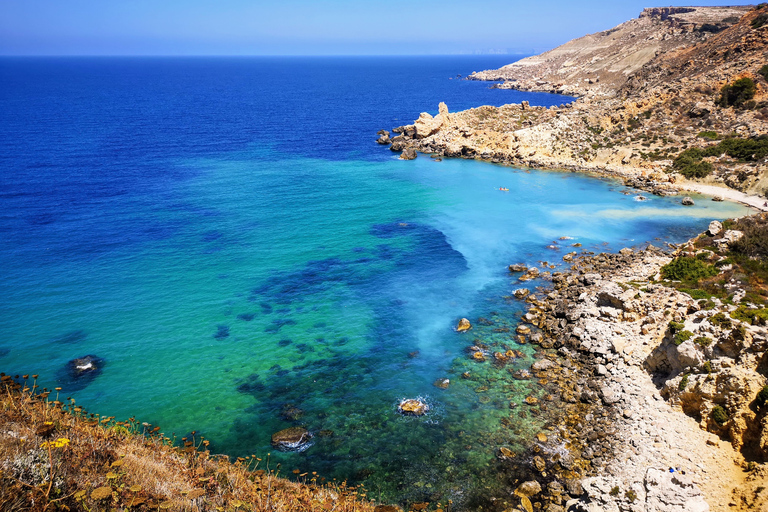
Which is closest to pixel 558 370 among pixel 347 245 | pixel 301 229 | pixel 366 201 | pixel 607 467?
pixel 607 467

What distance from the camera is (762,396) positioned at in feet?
60.2

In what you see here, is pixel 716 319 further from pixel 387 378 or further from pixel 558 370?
pixel 387 378

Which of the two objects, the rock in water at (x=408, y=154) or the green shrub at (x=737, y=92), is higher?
the green shrub at (x=737, y=92)

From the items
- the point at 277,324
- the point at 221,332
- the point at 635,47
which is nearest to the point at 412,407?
the point at 277,324

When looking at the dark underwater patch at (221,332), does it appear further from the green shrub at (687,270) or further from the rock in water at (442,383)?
the green shrub at (687,270)

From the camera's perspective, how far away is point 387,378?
87.5 feet

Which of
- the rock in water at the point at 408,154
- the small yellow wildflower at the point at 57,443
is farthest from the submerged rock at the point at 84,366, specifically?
the rock in water at the point at 408,154

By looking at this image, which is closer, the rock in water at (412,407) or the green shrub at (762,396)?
the green shrub at (762,396)

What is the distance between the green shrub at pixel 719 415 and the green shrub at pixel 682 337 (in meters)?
3.91

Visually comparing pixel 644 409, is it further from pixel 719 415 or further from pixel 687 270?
pixel 687 270

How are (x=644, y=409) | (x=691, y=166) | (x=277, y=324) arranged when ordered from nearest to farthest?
1. (x=644, y=409)
2. (x=277, y=324)
3. (x=691, y=166)

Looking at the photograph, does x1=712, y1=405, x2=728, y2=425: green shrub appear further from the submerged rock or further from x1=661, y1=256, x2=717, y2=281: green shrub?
the submerged rock

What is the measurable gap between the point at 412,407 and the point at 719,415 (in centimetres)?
1433

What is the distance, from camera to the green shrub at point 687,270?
29.8m
